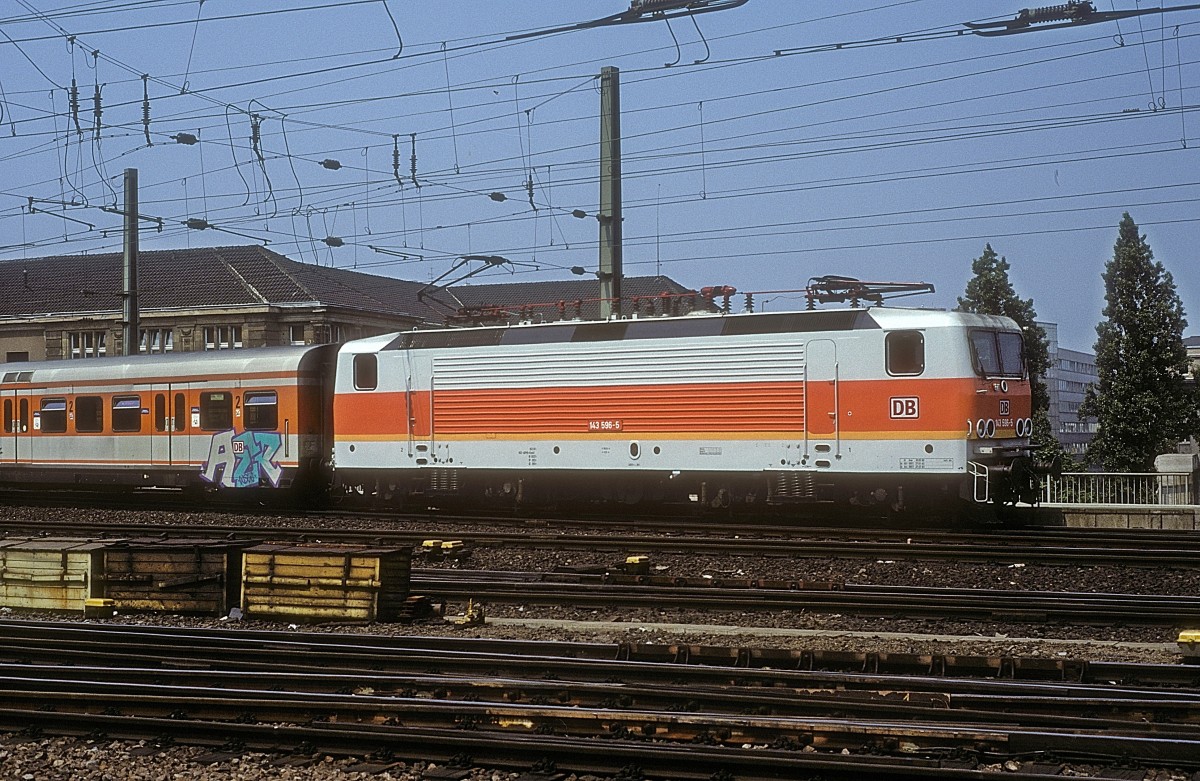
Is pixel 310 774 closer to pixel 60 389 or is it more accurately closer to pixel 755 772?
pixel 755 772

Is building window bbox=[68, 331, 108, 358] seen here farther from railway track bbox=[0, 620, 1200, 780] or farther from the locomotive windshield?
railway track bbox=[0, 620, 1200, 780]

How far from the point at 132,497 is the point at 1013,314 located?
108ft

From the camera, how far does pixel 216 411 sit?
2655 cm

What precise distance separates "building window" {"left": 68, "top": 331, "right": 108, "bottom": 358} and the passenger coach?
41.4 meters

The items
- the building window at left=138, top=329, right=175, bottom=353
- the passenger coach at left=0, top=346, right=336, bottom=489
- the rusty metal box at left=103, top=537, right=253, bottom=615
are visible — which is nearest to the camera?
the rusty metal box at left=103, top=537, right=253, bottom=615

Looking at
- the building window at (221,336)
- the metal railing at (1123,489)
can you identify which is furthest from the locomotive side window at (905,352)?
the building window at (221,336)

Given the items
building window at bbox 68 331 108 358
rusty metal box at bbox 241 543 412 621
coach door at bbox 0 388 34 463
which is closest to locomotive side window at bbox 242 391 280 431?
coach door at bbox 0 388 34 463

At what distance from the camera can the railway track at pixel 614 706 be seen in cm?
776

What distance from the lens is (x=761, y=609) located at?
13.7 metres

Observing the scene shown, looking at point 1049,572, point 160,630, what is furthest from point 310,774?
point 1049,572

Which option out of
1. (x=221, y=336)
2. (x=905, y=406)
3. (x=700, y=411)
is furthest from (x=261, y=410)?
(x=221, y=336)

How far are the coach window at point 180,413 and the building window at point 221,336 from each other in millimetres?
40484

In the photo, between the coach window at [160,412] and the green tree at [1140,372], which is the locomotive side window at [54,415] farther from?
the green tree at [1140,372]

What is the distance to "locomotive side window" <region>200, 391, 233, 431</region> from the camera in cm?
2642
